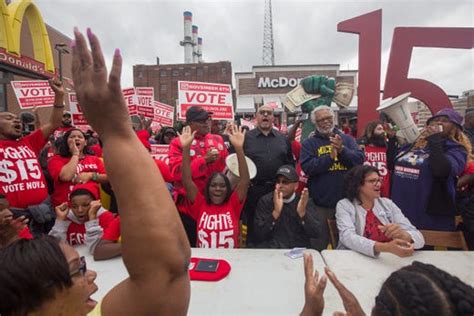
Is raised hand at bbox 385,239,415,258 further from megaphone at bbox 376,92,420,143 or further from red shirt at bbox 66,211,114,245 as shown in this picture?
red shirt at bbox 66,211,114,245

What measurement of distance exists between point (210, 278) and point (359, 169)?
1.61 m

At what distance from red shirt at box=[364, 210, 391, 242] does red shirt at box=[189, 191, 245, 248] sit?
1.08 meters

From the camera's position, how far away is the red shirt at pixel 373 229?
2.48m

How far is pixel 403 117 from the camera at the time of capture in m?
3.67

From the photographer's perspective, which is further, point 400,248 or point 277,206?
point 277,206

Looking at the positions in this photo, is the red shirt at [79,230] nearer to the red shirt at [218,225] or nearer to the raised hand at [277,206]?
the red shirt at [218,225]

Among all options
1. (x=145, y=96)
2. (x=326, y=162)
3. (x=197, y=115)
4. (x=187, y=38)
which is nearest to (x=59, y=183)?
(x=197, y=115)

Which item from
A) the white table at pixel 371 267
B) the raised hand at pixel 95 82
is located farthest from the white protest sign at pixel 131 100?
the raised hand at pixel 95 82

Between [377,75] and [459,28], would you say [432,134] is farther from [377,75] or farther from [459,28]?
[459,28]

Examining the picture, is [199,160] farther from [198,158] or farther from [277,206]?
[277,206]

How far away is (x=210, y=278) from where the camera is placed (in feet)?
6.18

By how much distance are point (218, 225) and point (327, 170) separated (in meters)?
1.35

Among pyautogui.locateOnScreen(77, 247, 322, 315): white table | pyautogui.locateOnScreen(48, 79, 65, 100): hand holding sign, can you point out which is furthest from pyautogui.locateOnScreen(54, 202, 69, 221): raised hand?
pyautogui.locateOnScreen(48, 79, 65, 100): hand holding sign

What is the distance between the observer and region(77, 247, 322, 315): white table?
161cm
